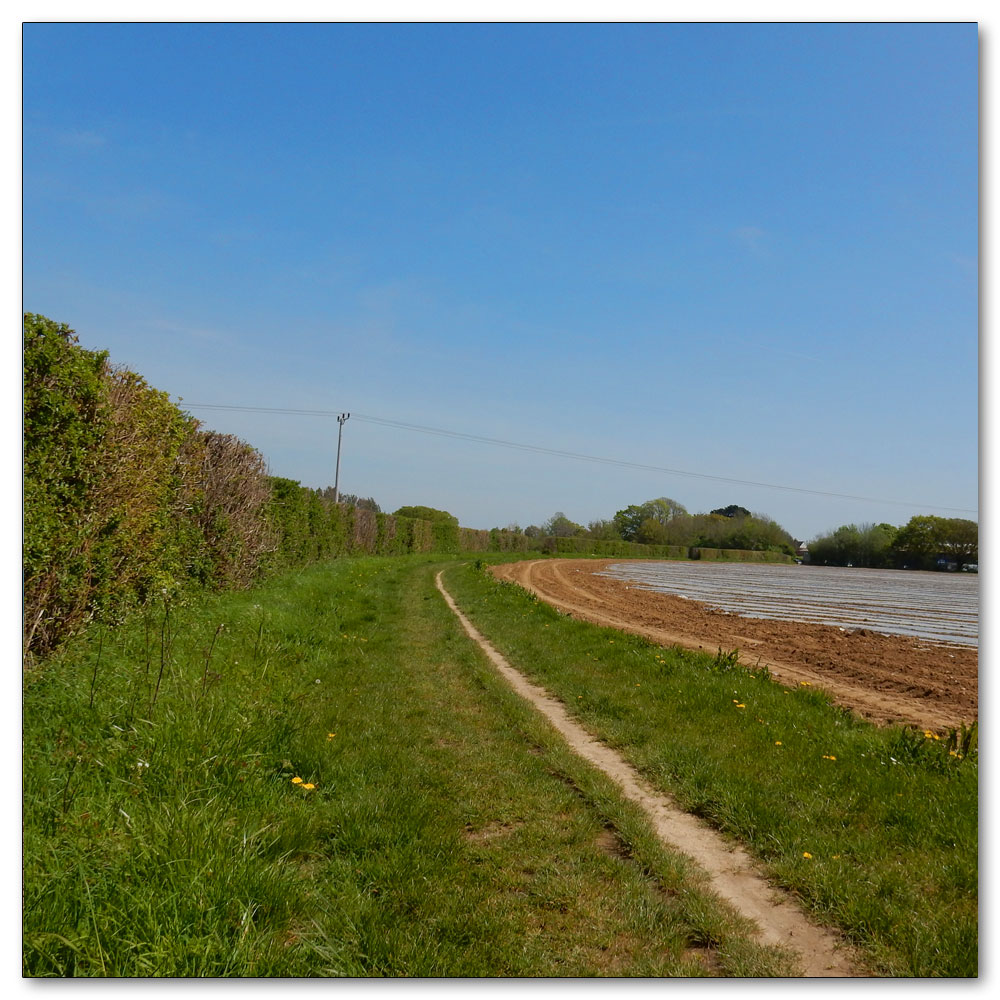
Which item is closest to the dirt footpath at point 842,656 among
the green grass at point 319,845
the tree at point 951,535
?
the tree at point 951,535

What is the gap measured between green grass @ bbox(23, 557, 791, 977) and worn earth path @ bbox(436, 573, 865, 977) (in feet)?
0.51

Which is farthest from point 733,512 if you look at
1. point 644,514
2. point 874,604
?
point 874,604

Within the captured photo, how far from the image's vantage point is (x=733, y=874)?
372 centimetres

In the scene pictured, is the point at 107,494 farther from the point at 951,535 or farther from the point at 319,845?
the point at 951,535

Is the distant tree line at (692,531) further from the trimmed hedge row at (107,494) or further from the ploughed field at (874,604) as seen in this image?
the trimmed hedge row at (107,494)

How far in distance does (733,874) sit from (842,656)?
347 inches

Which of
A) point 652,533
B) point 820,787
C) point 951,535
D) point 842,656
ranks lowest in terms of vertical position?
point 842,656

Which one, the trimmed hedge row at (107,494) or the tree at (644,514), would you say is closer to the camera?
the trimmed hedge row at (107,494)

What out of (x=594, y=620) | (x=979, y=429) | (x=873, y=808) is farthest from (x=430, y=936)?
(x=594, y=620)

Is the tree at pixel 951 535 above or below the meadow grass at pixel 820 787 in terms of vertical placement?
above

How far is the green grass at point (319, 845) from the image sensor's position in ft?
9.19

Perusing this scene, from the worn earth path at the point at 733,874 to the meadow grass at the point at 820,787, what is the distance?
0.11m

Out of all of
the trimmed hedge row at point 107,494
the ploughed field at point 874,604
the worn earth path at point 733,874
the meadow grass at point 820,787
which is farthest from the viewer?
the ploughed field at point 874,604

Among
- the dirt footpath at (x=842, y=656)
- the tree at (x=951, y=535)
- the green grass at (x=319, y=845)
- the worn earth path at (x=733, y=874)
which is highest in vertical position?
the tree at (x=951, y=535)
